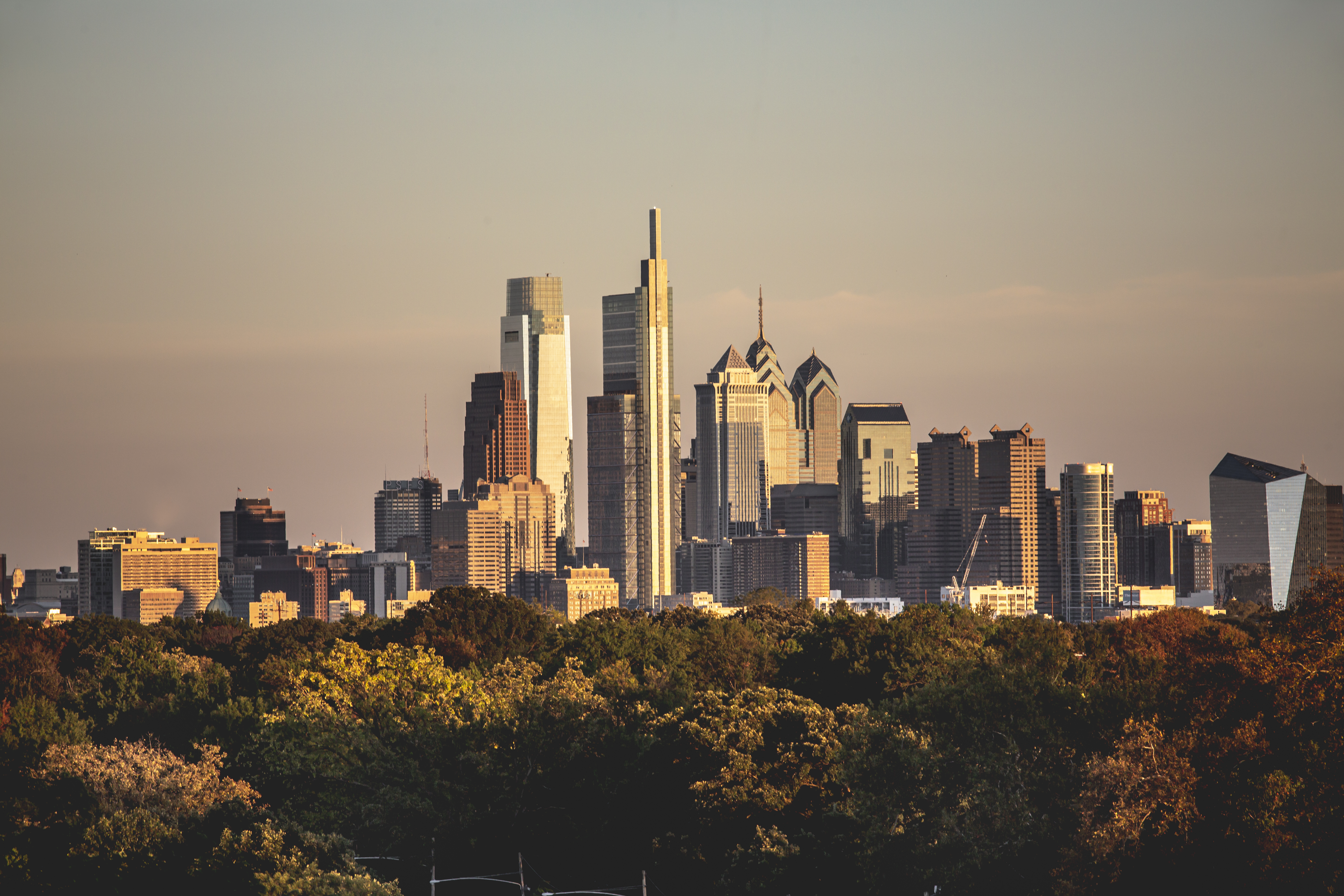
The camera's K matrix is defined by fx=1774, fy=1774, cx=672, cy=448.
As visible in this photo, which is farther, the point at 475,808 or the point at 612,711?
the point at 612,711

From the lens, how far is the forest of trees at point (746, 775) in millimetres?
36844

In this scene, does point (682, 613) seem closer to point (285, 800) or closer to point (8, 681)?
point (8, 681)

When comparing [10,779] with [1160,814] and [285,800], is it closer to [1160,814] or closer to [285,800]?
[285,800]

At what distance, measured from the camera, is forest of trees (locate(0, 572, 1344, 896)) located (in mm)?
36844

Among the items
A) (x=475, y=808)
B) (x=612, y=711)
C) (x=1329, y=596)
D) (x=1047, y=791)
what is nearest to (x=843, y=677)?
(x=612, y=711)

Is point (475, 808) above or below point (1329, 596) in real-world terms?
below

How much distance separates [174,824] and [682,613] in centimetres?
7923

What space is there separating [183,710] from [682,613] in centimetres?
5770

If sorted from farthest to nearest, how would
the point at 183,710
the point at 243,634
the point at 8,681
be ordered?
1. the point at 243,634
2. the point at 8,681
3. the point at 183,710

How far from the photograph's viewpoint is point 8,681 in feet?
270

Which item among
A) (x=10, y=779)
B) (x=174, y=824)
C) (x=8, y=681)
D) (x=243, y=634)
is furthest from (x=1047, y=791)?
(x=243, y=634)

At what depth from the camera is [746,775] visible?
146 ft

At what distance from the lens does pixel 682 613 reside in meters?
124

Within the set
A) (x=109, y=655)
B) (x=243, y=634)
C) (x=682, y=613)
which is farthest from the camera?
(x=682, y=613)
